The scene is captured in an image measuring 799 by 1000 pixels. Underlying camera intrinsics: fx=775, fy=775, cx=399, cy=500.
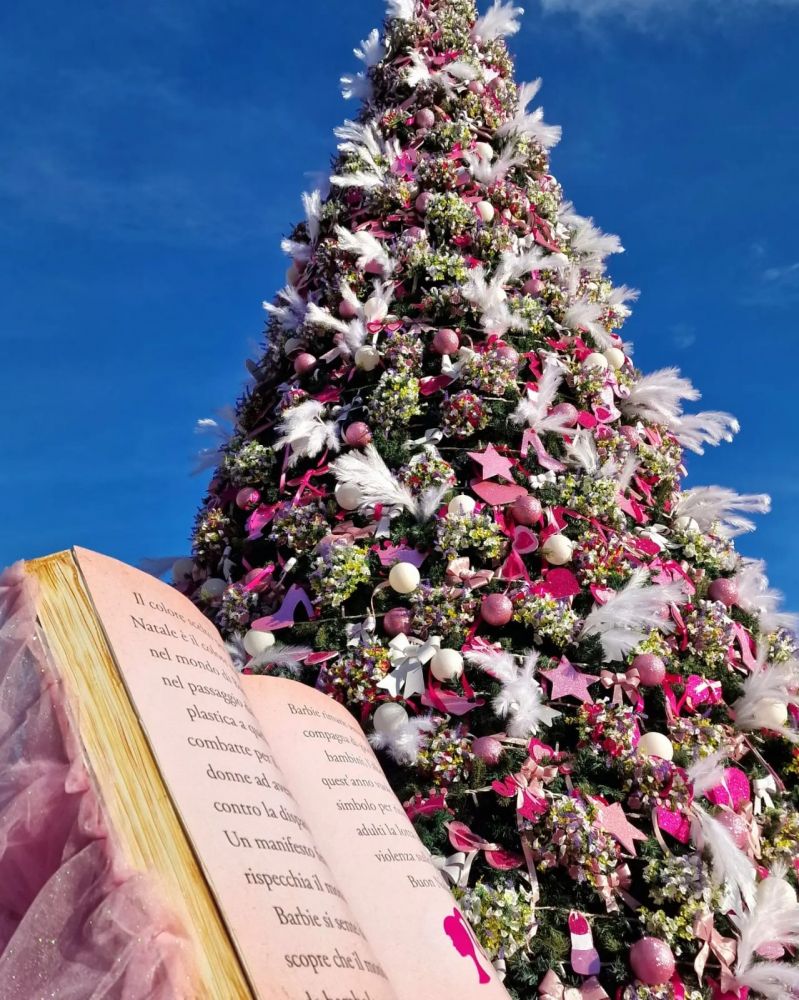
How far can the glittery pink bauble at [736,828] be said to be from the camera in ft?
6.50

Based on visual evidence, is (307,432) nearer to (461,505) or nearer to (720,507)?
(461,505)

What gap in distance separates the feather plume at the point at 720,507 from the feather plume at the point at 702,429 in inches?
12.7

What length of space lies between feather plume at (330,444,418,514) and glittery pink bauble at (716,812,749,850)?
123 centimetres

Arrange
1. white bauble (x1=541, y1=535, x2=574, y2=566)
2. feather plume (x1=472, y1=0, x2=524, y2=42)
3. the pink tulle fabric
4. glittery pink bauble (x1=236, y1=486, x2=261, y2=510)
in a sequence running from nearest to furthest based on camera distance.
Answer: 1. the pink tulle fabric
2. white bauble (x1=541, y1=535, x2=574, y2=566)
3. glittery pink bauble (x1=236, y1=486, x2=261, y2=510)
4. feather plume (x1=472, y1=0, x2=524, y2=42)

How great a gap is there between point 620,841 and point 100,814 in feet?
4.48

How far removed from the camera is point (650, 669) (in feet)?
7.29

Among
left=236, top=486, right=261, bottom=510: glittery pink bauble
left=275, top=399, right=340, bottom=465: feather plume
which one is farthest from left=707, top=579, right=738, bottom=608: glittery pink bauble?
left=236, top=486, right=261, bottom=510: glittery pink bauble

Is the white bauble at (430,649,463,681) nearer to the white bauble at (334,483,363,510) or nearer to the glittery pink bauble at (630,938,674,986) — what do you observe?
the white bauble at (334,483,363,510)

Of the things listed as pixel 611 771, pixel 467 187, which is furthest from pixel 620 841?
pixel 467 187

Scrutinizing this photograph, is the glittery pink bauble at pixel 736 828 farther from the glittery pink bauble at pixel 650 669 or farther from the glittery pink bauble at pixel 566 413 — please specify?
the glittery pink bauble at pixel 566 413

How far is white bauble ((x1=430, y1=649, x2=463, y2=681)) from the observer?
2141mm

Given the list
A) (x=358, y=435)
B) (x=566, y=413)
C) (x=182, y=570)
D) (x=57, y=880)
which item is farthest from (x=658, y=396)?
(x=57, y=880)

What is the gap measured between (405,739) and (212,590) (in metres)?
1.02

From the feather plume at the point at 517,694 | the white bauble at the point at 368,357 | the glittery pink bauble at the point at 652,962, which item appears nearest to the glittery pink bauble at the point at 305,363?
the white bauble at the point at 368,357
